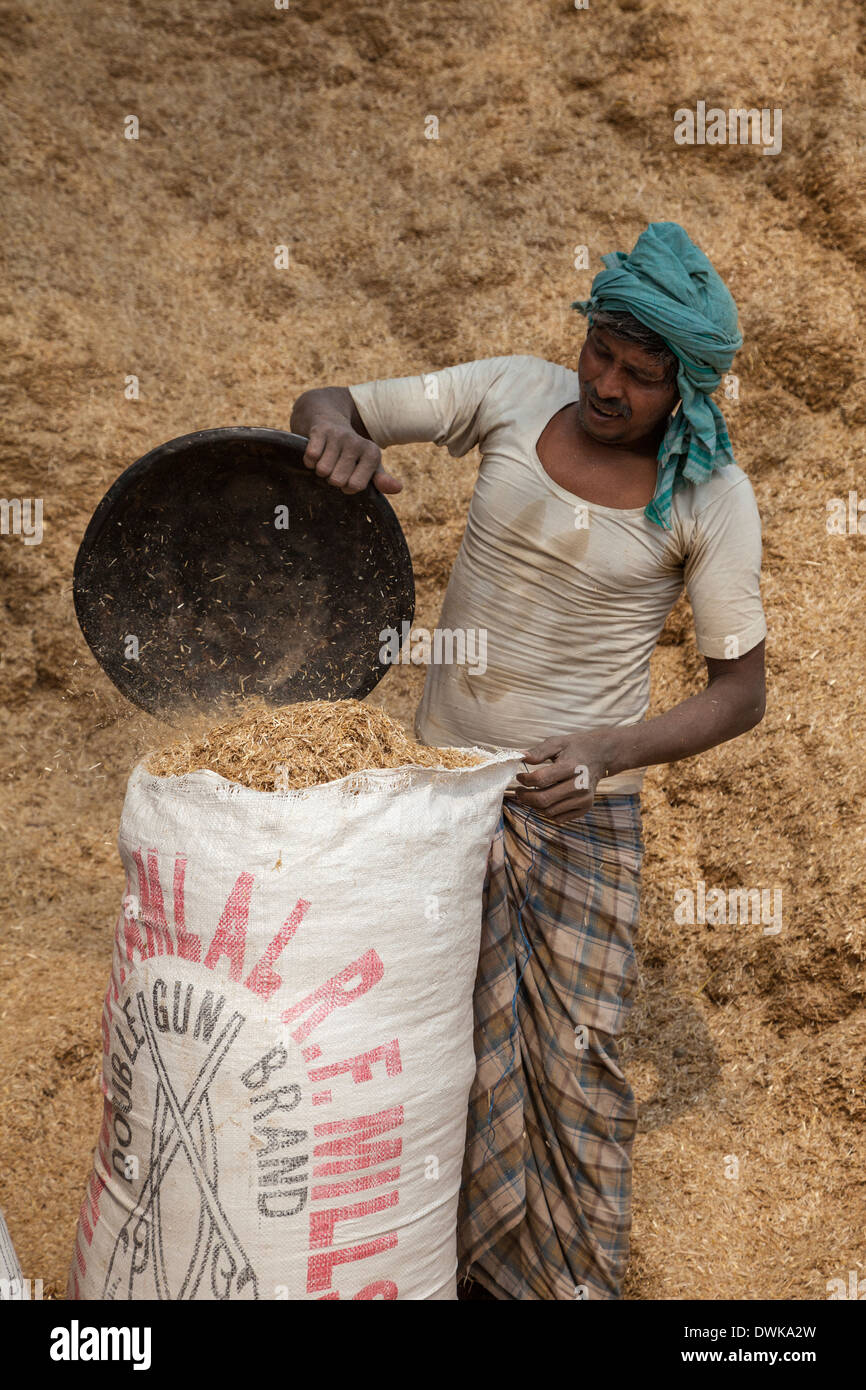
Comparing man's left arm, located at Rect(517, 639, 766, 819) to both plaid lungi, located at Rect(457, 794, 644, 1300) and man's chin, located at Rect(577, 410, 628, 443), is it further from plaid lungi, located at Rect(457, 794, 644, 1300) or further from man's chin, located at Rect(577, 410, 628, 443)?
man's chin, located at Rect(577, 410, 628, 443)

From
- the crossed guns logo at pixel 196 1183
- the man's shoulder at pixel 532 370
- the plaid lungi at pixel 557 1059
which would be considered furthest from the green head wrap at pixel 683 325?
the crossed guns logo at pixel 196 1183

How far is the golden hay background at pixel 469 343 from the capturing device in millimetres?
2895

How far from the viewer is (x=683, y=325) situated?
185 cm

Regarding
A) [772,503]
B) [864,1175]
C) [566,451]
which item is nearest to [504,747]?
[566,451]

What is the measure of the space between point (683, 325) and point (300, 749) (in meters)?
0.85

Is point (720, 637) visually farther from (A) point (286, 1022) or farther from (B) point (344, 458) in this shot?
(A) point (286, 1022)

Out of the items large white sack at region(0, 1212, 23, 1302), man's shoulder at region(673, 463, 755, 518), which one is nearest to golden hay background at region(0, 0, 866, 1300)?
large white sack at region(0, 1212, 23, 1302)

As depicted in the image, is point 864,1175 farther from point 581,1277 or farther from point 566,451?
point 566,451

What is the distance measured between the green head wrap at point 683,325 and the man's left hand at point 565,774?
0.40m

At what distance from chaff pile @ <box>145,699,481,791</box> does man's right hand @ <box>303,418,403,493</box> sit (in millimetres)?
354

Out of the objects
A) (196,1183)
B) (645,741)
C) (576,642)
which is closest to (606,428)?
(576,642)

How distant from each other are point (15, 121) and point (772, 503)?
2.77 meters

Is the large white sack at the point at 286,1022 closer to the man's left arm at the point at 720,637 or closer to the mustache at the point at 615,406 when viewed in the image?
the man's left arm at the point at 720,637
